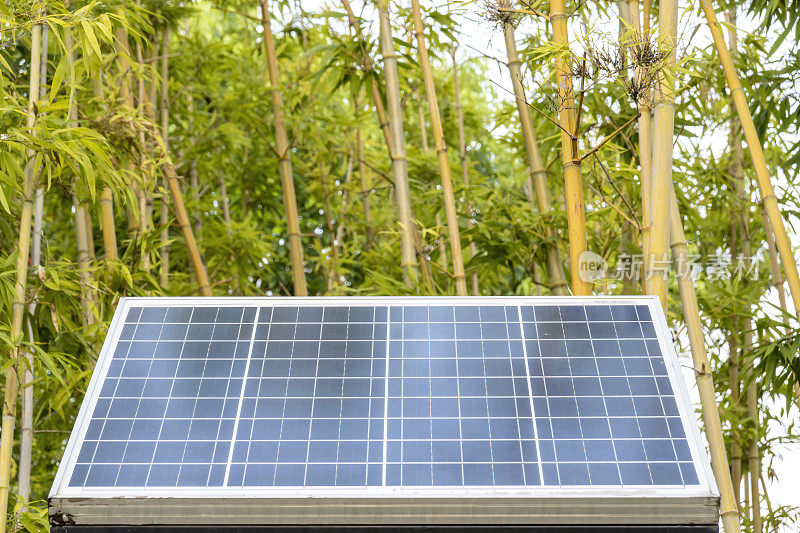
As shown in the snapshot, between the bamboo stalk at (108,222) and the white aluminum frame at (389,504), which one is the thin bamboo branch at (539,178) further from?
the white aluminum frame at (389,504)

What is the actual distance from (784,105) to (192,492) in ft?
18.2

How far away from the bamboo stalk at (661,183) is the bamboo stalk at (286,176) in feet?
10.8

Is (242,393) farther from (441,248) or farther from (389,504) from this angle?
(441,248)

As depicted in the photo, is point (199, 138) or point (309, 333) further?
point (199, 138)

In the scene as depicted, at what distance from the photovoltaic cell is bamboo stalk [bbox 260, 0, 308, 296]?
9.74 ft

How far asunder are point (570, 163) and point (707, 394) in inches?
55.8

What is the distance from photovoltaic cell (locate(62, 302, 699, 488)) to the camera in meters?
3.63

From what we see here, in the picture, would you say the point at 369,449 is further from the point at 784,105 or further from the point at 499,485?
the point at 784,105

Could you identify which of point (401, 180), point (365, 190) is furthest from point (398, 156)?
point (365, 190)

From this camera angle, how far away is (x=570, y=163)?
16.4ft

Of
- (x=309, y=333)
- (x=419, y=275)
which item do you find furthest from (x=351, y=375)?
(x=419, y=275)

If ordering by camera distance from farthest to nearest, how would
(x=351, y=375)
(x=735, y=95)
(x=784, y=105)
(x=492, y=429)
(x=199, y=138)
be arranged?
1. (x=199, y=138)
2. (x=784, y=105)
3. (x=735, y=95)
4. (x=351, y=375)
5. (x=492, y=429)

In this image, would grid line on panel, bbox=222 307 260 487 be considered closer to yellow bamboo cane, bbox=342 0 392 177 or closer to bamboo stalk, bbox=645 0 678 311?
bamboo stalk, bbox=645 0 678 311

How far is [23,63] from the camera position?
7.92m
